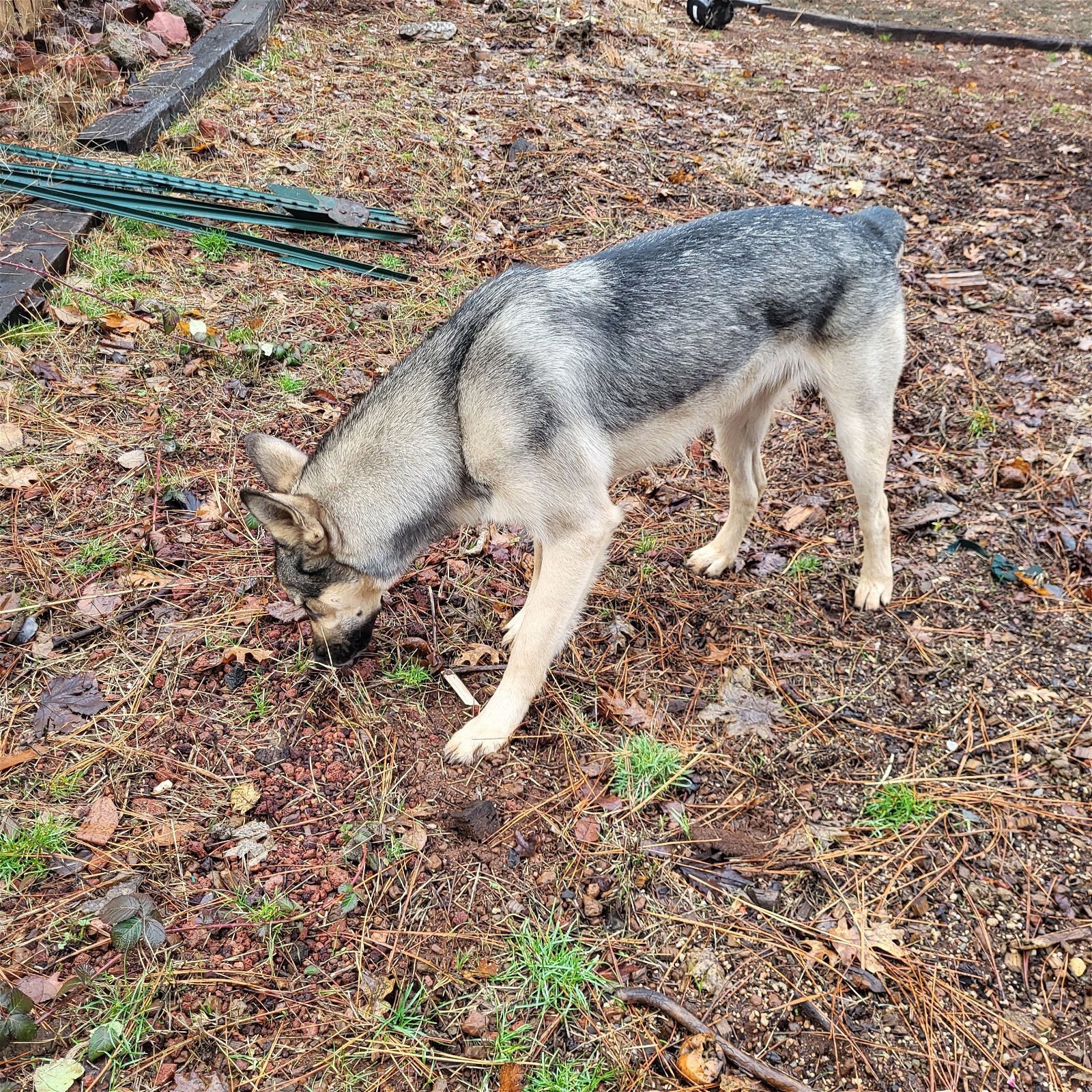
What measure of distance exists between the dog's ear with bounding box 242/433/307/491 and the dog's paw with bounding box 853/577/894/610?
2.85 metres

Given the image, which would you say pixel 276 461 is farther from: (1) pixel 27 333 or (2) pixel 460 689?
(1) pixel 27 333

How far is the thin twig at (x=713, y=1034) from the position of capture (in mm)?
2477

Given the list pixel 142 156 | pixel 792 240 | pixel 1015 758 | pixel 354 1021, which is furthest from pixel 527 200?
pixel 354 1021

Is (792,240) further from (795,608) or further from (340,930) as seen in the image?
(340,930)

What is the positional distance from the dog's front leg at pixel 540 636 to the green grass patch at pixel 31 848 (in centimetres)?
142

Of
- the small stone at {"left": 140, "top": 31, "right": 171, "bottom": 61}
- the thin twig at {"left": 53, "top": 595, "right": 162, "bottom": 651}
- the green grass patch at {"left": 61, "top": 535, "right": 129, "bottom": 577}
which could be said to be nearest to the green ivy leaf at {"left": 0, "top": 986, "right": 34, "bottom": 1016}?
the thin twig at {"left": 53, "top": 595, "right": 162, "bottom": 651}

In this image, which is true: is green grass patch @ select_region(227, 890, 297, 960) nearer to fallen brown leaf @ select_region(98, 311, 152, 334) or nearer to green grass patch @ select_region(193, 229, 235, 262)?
fallen brown leaf @ select_region(98, 311, 152, 334)

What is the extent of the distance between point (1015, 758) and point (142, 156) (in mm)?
7296

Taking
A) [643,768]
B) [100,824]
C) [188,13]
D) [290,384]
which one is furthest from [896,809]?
[188,13]

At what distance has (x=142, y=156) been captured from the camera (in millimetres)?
6648

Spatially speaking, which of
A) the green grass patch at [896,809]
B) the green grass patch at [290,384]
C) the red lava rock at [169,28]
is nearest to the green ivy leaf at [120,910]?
the green grass patch at [896,809]

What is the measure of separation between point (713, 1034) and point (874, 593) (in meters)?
2.45

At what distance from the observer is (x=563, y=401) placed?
11.2ft

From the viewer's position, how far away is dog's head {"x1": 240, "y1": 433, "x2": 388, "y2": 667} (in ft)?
10.5
